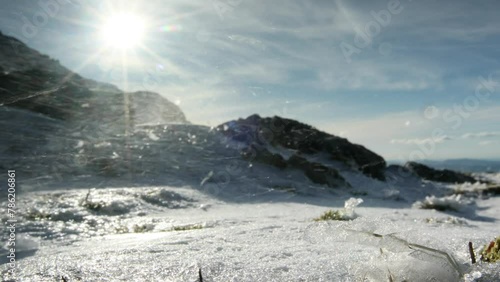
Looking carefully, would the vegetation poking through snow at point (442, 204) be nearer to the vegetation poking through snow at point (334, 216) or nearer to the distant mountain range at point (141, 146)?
the distant mountain range at point (141, 146)

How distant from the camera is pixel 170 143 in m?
15.7

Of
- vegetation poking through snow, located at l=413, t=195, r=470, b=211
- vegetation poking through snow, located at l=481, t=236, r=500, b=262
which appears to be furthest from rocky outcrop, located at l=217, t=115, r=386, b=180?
vegetation poking through snow, located at l=481, t=236, r=500, b=262

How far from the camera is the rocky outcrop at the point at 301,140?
1969cm

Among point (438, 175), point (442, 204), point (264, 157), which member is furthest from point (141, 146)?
point (438, 175)

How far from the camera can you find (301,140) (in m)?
21.6

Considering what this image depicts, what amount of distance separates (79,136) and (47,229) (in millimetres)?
9937

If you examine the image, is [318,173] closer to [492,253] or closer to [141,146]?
[141,146]

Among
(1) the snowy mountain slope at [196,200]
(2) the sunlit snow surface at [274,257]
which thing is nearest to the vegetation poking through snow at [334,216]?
(1) the snowy mountain slope at [196,200]

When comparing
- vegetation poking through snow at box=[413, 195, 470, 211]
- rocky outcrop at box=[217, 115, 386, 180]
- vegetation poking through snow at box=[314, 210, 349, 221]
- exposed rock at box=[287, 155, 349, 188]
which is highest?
rocky outcrop at box=[217, 115, 386, 180]

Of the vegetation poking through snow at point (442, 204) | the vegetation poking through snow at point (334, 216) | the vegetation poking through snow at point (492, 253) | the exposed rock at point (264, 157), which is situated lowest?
the vegetation poking through snow at point (442, 204)

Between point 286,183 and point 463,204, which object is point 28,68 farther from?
point 463,204

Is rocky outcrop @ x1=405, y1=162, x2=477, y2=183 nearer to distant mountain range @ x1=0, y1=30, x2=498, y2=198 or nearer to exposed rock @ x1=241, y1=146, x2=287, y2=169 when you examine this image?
distant mountain range @ x1=0, y1=30, x2=498, y2=198

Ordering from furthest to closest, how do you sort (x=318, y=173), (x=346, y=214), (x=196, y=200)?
1. (x=318, y=173)
2. (x=196, y=200)
3. (x=346, y=214)

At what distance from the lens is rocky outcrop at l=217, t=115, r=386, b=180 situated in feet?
64.6
